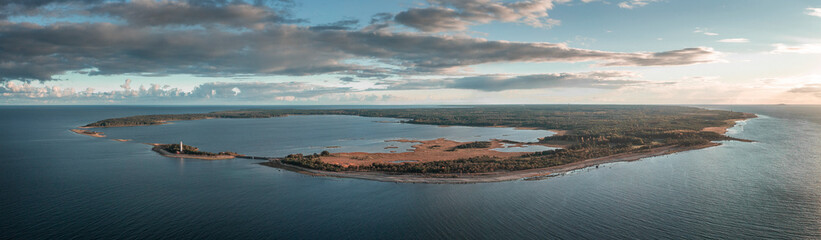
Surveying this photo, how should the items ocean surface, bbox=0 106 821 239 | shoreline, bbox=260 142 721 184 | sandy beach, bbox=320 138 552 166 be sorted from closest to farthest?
ocean surface, bbox=0 106 821 239 → shoreline, bbox=260 142 721 184 → sandy beach, bbox=320 138 552 166

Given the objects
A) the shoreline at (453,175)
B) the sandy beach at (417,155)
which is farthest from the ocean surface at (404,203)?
the sandy beach at (417,155)

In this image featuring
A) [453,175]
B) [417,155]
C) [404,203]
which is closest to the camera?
[404,203]

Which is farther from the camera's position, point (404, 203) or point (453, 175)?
point (453, 175)

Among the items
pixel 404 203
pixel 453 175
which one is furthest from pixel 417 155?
pixel 404 203

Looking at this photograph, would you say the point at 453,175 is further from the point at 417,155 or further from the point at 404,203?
the point at 417,155

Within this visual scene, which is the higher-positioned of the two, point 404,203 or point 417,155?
point 417,155

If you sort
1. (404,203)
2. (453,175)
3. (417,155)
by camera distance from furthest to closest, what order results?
(417,155)
(453,175)
(404,203)

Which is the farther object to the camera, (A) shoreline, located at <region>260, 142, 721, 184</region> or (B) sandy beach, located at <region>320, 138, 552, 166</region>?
(B) sandy beach, located at <region>320, 138, 552, 166</region>

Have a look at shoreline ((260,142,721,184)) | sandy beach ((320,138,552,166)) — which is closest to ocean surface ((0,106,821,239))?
shoreline ((260,142,721,184))

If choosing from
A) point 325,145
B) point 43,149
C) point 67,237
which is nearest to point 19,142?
point 43,149

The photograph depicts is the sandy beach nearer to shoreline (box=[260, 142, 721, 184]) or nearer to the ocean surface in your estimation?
shoreline (box=[260, 142, 721, 184])

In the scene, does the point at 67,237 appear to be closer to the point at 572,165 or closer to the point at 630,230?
the point at 630,230
